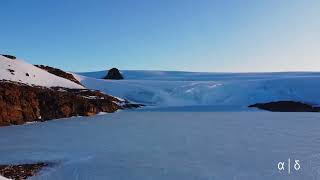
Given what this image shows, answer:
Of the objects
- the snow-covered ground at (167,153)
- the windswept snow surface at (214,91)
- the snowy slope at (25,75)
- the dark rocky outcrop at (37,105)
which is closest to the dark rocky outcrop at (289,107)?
the windswept snow surface at (214,91)

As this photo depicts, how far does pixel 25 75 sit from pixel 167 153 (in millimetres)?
24884

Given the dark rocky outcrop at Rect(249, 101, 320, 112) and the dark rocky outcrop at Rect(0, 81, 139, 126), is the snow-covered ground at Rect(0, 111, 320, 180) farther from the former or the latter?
the dark rocky outcrop at Rect(249, 101, 320, 112)

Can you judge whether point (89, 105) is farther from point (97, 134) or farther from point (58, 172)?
point (58, 172)

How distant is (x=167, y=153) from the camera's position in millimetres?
13523

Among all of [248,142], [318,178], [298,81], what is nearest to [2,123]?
[248,142]

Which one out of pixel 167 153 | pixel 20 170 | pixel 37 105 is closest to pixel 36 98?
pixel 37 105

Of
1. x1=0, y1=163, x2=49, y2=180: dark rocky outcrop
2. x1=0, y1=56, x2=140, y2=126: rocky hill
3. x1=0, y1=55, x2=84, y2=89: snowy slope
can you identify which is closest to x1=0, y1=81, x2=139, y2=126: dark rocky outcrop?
x1=0, y1=56, x2=140, y2=126: rocky hill

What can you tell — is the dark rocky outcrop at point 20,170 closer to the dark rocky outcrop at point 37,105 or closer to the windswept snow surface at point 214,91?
the dark rocky outcrop at point 37,105

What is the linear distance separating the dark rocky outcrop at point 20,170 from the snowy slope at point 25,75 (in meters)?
21.6

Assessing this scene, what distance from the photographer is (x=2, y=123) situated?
2431 cm

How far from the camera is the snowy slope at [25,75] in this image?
3344cm

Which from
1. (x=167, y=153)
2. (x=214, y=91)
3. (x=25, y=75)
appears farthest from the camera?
(x=214, y=91)

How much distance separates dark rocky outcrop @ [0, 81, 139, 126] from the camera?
2567 cm

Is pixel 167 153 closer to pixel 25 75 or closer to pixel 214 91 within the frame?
pixel 25 75
